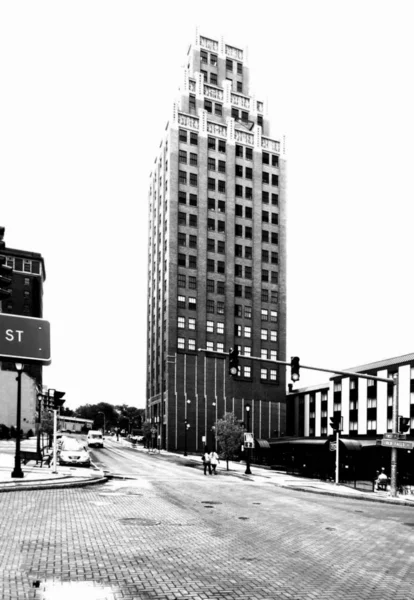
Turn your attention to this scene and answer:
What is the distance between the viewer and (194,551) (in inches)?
502

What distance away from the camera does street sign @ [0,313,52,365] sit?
448 inches

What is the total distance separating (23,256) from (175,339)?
98.1 m

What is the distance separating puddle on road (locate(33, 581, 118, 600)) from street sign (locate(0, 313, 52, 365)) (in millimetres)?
3934

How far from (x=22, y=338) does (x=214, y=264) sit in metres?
93.1

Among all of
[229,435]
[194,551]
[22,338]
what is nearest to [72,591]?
[194,551]

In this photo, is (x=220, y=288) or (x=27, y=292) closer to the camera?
(x=220, y=288)

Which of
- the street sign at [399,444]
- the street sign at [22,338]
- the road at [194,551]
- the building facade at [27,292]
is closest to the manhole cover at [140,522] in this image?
the road at [194,551]

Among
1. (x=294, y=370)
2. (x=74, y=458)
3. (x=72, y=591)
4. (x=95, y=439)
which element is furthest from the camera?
(x=95, y=439)

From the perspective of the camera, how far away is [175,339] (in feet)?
326

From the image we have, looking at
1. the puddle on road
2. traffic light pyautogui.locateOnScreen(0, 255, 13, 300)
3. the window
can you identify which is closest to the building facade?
the window

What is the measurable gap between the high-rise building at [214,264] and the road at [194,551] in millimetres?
77456

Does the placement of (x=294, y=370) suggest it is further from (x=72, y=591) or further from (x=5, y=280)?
(x=72, y=591)

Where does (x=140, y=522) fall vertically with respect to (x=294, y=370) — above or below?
below

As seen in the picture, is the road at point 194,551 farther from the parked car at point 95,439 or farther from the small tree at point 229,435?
the parked car at point 95,439
